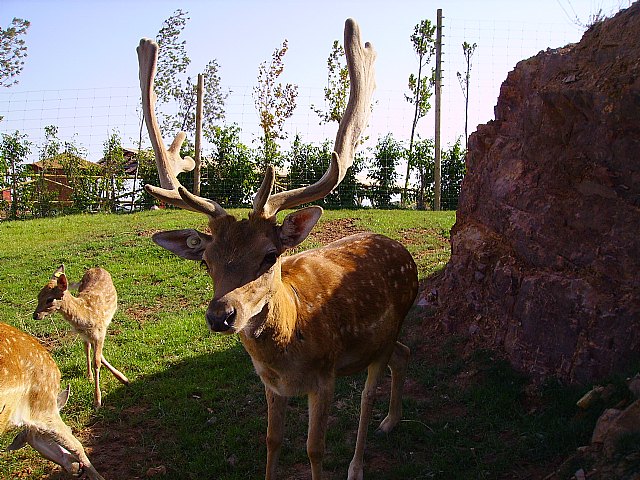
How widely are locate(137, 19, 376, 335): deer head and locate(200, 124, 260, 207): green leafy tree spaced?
1225 cm

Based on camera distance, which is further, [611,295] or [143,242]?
[143,242]

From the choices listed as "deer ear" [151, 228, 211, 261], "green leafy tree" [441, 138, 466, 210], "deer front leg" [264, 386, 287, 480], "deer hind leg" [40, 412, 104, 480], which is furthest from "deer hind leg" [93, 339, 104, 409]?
"green leafy tree" [441, 138, 466, 210]

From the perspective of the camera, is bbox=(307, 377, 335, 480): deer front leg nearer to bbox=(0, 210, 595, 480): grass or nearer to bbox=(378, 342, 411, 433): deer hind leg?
bbox=(0, 210, 595, 480): grass

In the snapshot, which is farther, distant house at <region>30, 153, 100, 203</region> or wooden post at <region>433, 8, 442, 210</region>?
distant house at <region>30, 153, 100, 203</region>

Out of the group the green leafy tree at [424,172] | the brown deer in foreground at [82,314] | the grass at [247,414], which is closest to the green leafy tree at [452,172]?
the green leafy tree at [424,172]

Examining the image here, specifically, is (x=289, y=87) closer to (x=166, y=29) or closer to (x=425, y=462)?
(x=166, y=29)

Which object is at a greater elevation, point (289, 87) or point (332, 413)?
point (289, 87)

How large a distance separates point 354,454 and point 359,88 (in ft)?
9.35

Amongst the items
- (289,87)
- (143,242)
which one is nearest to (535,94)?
(143,242)

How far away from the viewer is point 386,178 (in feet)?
56.9

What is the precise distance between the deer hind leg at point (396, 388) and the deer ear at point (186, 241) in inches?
86.5

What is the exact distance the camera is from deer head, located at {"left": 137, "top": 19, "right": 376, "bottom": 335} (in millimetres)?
3500

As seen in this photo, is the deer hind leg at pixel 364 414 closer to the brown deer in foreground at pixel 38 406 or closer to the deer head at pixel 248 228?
the deer head at pixel 248 228

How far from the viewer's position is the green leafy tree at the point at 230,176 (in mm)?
16984
